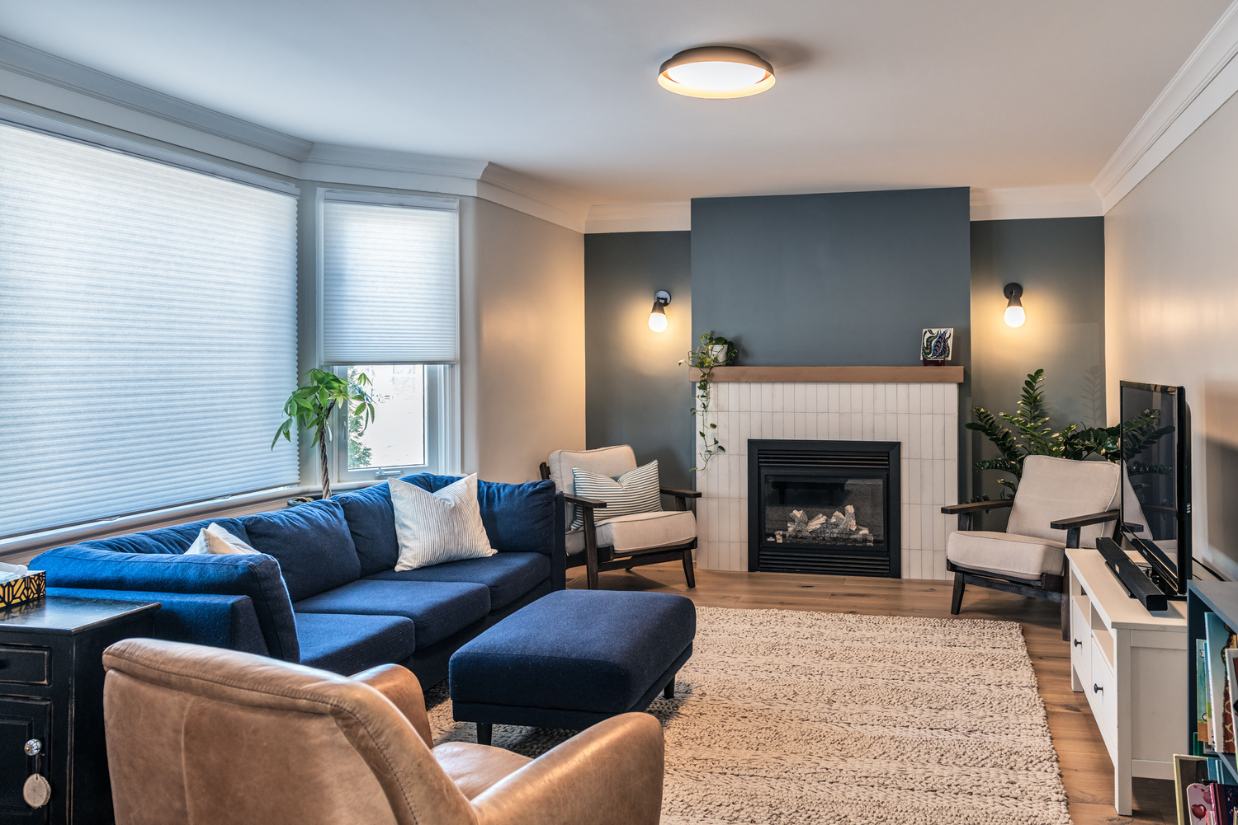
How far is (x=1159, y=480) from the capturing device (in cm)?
313

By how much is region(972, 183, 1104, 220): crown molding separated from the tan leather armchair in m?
5.44

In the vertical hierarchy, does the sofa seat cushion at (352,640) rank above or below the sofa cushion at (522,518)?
below

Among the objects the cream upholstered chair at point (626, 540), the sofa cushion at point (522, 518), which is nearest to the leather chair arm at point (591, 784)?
the sofa cushion at point (522, 518)

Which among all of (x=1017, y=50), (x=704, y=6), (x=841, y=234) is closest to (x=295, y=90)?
(x=704, y=6)

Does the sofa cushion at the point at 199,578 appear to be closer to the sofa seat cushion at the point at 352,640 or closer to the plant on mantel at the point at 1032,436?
the sofa seat cushion at the point at 352,640

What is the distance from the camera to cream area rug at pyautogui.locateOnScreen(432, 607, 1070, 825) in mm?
2758

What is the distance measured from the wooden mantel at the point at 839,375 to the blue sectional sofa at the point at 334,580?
76.9 inches

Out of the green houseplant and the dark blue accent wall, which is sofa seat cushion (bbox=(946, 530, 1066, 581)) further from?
the green houseplant

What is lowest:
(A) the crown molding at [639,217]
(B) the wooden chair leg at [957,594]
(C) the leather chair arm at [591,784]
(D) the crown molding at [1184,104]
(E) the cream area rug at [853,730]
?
(E) the cream area rug at [853,730]

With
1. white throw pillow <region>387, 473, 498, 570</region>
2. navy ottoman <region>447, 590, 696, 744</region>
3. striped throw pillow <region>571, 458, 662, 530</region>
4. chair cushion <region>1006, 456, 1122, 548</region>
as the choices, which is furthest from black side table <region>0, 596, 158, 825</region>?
chair cushion <region>1006, 456, 1122, 548</region>

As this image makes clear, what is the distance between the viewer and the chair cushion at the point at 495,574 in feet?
13.2

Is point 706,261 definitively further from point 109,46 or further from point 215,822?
point 215,822

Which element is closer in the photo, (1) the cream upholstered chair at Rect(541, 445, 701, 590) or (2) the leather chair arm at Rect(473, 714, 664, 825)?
(2) the leather chair arm at Rect(473, 714, 664, 825)

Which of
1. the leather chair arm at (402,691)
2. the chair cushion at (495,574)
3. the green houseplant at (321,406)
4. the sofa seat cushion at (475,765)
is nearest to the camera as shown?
the sofa seat cushion at (475,765)
